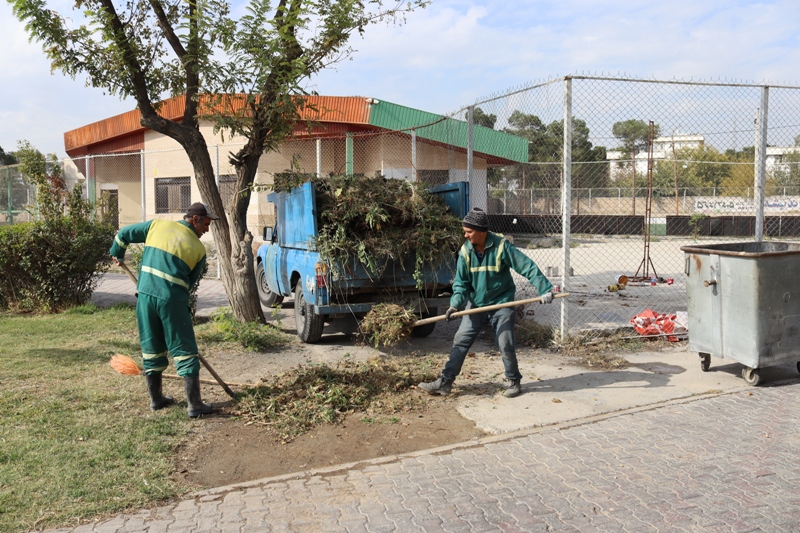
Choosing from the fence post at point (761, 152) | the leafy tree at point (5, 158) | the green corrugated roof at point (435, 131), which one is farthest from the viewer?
the leafy tree at point (5, 158)

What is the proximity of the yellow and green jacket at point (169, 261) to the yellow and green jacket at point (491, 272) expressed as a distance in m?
2.28

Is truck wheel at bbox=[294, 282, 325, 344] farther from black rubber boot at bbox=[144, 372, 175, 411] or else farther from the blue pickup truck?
black rubber boot at bbox=[144, 372, 175, 411]

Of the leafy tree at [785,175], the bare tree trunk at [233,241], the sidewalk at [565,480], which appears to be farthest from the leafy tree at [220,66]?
the leafy tree at [785,175]

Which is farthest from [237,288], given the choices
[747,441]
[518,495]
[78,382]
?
[747,441]

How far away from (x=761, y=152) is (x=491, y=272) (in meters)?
4.39

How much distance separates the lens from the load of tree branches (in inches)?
291

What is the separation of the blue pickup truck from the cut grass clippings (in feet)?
3.47

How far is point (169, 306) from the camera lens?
5305mm

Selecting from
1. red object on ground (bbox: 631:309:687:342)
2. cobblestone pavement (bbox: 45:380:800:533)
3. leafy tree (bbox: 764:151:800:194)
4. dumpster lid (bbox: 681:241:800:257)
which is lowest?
cobblestone pavement (bbox: 45:380:800:533)

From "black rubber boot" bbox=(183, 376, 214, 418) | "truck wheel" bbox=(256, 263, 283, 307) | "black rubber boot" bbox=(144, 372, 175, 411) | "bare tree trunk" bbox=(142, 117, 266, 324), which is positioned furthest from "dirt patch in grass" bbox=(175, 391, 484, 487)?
"truck wheel" bbox=(256, 263, 283, 307)

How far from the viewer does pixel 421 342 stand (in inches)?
327

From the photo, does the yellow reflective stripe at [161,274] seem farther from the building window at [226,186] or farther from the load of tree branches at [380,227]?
the building window at [226,186]

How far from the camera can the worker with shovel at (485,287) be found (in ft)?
19.3

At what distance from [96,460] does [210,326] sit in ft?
15.4
